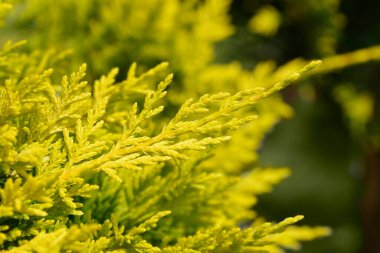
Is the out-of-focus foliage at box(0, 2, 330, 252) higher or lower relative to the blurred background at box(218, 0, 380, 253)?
lower

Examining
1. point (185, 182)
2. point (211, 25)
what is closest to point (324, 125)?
point (211, 25)

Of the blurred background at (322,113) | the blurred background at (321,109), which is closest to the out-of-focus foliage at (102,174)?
the blurred background at (321,109)

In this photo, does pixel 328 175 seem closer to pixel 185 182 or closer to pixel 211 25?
pixel 211 25

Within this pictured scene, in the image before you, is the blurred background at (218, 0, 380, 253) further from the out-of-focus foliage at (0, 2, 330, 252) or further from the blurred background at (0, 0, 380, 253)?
the out-of-focus foliage at (0, 2, 330, 252)

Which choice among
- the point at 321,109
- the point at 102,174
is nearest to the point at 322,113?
the point at 321,109

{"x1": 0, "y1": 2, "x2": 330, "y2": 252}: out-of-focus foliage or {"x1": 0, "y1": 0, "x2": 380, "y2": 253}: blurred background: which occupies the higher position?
{"x1": 0, "y1": 0, "x2": 380, "y2": 253}: blurred background

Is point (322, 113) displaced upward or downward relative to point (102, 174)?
upward

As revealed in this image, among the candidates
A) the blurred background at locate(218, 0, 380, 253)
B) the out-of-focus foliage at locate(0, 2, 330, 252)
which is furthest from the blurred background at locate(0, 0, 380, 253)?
the out-of-focus foliage at locate(0, 2, 330, 252)

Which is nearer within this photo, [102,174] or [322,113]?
[102,174]

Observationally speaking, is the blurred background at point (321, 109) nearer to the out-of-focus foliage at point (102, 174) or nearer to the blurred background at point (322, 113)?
the blurred background at point (322, 113)

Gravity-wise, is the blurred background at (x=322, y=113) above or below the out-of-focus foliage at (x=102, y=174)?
above

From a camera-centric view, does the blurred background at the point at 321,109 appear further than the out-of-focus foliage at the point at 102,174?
Yes

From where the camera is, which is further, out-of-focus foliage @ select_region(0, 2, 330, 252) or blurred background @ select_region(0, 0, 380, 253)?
blurred background @ select_region(0, 0, 380, 253)

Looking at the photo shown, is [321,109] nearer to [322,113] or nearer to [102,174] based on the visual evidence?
[322,113]
